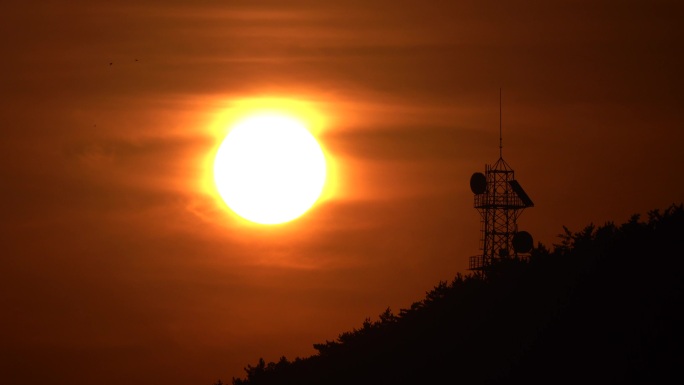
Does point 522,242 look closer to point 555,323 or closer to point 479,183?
point 479,183

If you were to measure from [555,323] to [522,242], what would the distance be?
26466 mm

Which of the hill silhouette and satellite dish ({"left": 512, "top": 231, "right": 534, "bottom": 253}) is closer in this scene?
the hill silhouette

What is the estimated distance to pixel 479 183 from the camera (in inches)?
2763

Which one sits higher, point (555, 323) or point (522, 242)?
point (522, 242)

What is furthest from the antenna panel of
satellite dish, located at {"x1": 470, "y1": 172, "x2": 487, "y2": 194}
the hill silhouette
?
the hill silhouette

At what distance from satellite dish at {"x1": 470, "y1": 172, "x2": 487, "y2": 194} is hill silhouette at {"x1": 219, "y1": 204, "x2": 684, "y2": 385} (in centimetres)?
1783

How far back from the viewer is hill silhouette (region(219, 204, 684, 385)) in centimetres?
3606

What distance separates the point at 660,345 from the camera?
34.8 m

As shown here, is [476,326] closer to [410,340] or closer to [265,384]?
[410,340]

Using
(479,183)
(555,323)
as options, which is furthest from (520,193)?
(555,323)

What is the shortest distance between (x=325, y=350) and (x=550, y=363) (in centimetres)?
1881

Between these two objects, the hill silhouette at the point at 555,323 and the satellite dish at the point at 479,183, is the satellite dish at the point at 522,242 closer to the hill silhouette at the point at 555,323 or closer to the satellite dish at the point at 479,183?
the satellite dish at the point at 479,183

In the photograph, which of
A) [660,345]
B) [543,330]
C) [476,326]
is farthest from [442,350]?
[660,345]

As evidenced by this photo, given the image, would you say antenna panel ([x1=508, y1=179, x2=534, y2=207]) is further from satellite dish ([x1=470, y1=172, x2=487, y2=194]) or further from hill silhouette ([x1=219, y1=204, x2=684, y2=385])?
hill silhouette ([x1=219, y1=204, x2=684, y2=385])
